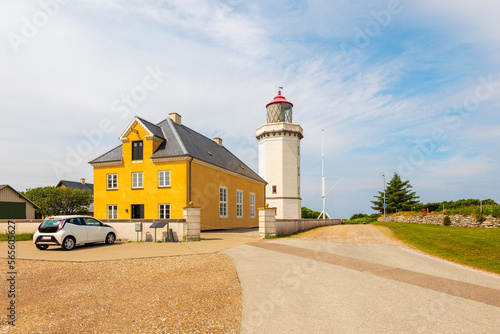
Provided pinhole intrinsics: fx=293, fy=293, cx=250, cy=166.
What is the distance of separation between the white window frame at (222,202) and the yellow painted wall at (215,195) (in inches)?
14.8

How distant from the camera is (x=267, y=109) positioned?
42.4 metres

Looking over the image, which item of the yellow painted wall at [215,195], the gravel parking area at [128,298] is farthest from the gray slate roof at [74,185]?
the gravel parking area at [128,298]

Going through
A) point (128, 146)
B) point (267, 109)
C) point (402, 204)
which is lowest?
point (402, 204)

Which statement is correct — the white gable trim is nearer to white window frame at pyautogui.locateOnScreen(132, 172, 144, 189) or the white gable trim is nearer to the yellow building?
the yellow building

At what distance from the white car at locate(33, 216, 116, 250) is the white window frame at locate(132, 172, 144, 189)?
8.54 metres

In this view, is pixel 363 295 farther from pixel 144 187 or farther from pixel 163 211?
pixel 144 187

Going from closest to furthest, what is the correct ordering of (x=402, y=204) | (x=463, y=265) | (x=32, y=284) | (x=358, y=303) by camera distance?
(x=358, y=303)
(x=32, y=284)
(x=463, y=265)
(x=402, y=204)

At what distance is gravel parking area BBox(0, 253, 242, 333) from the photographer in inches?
205

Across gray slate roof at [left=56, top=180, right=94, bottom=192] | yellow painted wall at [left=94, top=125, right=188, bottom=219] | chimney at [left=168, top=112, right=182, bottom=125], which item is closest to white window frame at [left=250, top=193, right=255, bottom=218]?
chimney at [left=168, top=112, right=182, bottom=125]

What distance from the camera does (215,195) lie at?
2594 cm

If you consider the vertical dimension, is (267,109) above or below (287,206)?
above

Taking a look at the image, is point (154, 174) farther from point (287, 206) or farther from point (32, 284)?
point (287, 206)

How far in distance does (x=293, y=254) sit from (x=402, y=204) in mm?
51814

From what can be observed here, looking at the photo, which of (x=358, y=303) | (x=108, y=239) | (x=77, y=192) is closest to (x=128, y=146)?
(x=108, y=239)
